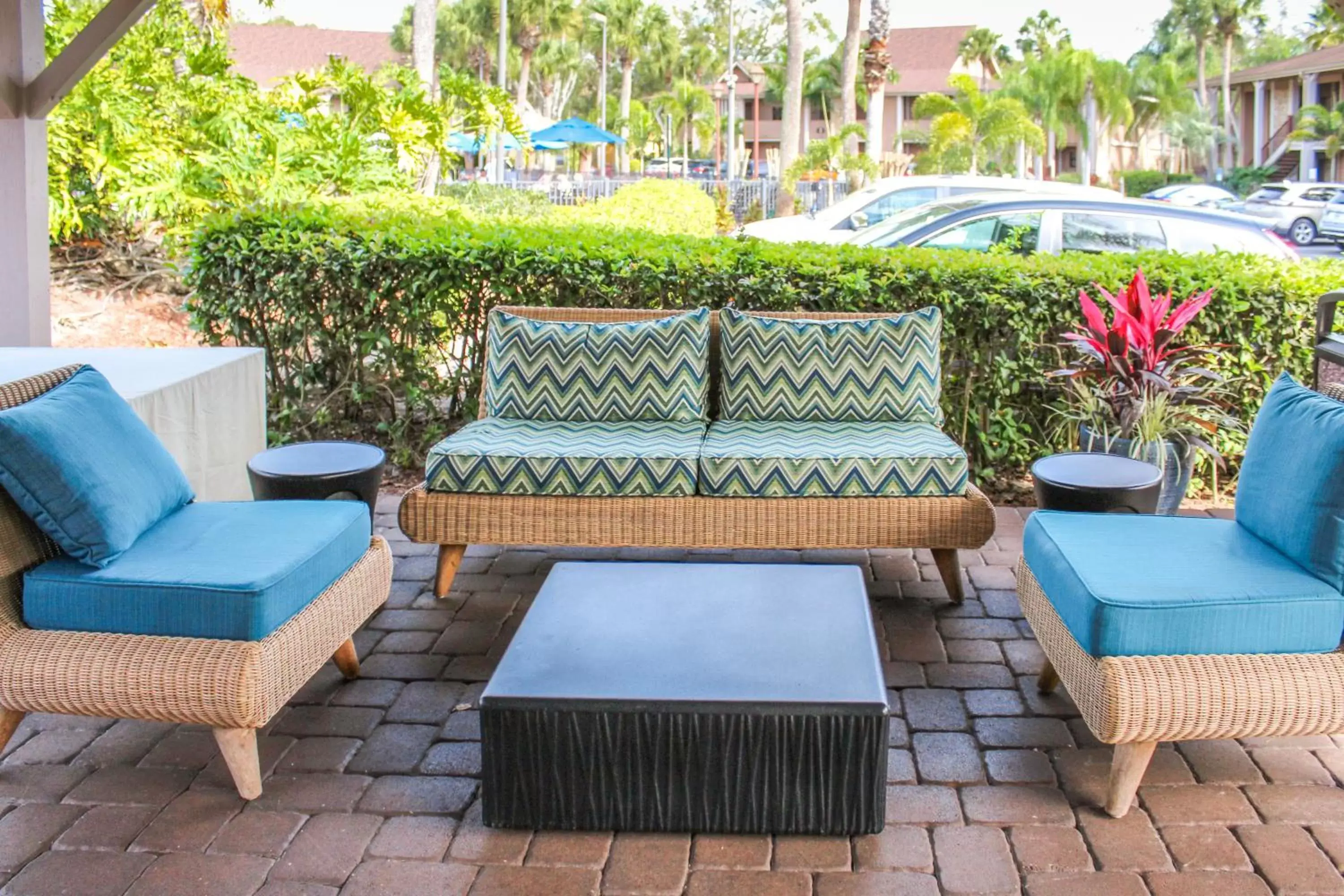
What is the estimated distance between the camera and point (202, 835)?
9.31 feet

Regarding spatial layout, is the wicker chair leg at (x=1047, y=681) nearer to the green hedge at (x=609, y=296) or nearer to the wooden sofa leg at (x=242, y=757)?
the wooden sofa leg at (x=242, y=757)

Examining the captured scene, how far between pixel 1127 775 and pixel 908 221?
21.5 feet

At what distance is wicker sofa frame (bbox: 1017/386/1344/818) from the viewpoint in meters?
2.88

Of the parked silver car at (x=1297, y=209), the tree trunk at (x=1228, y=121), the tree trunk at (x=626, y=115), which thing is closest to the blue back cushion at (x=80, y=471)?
the parked silver car at (x=1297, y=209)

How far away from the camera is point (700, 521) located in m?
4.30

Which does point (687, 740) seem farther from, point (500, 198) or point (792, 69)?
point (792, 69)

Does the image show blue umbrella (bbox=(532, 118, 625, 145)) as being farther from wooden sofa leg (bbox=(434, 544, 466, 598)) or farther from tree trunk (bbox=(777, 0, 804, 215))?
wooden sofa leg (bbox=(434, 544, 466, 598))

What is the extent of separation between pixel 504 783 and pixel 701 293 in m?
3.23

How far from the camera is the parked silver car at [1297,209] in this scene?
23750 millimetres

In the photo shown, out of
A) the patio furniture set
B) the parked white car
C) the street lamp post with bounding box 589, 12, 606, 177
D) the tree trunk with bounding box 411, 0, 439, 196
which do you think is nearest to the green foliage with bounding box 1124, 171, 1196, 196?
the street lamp post with bounding box 589, 12, 606, 177

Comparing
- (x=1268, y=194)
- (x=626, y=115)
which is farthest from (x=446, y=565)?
(x=626, y=115)

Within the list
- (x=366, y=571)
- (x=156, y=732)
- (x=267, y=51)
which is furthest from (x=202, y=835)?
(x=267, y=51)

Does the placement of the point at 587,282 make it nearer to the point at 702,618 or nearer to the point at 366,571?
the point at 366,571

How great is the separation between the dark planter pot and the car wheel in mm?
21012
